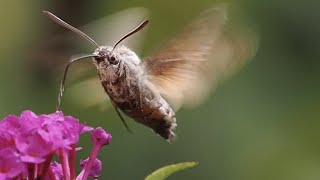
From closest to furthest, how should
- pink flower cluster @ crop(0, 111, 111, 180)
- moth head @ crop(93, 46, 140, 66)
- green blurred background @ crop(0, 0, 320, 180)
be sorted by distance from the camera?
pink flower cluster @ crop(0, 111, 111, 180), moth head @ crop(93, 46, 140, 66), green blurred background @ crop(0, 0, 320, 180)

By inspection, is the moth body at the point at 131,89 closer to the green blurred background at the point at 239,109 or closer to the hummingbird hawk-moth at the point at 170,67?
the hummingbird hawk-moth at the point at 170,67

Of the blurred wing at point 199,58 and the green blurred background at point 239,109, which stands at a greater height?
the blurred wing at point 199,58

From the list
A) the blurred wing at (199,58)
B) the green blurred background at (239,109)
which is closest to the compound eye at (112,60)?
the blurred wing at (199,58)

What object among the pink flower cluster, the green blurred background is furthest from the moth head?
the green blurred background

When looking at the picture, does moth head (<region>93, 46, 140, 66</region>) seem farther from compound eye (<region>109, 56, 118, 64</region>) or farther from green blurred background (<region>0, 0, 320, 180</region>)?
green blurred background (<region>0, 0, 320, 180</region>)

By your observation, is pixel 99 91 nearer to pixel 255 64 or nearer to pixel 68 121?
pixel 68 121

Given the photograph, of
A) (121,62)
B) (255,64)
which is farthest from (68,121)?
(255,64)
